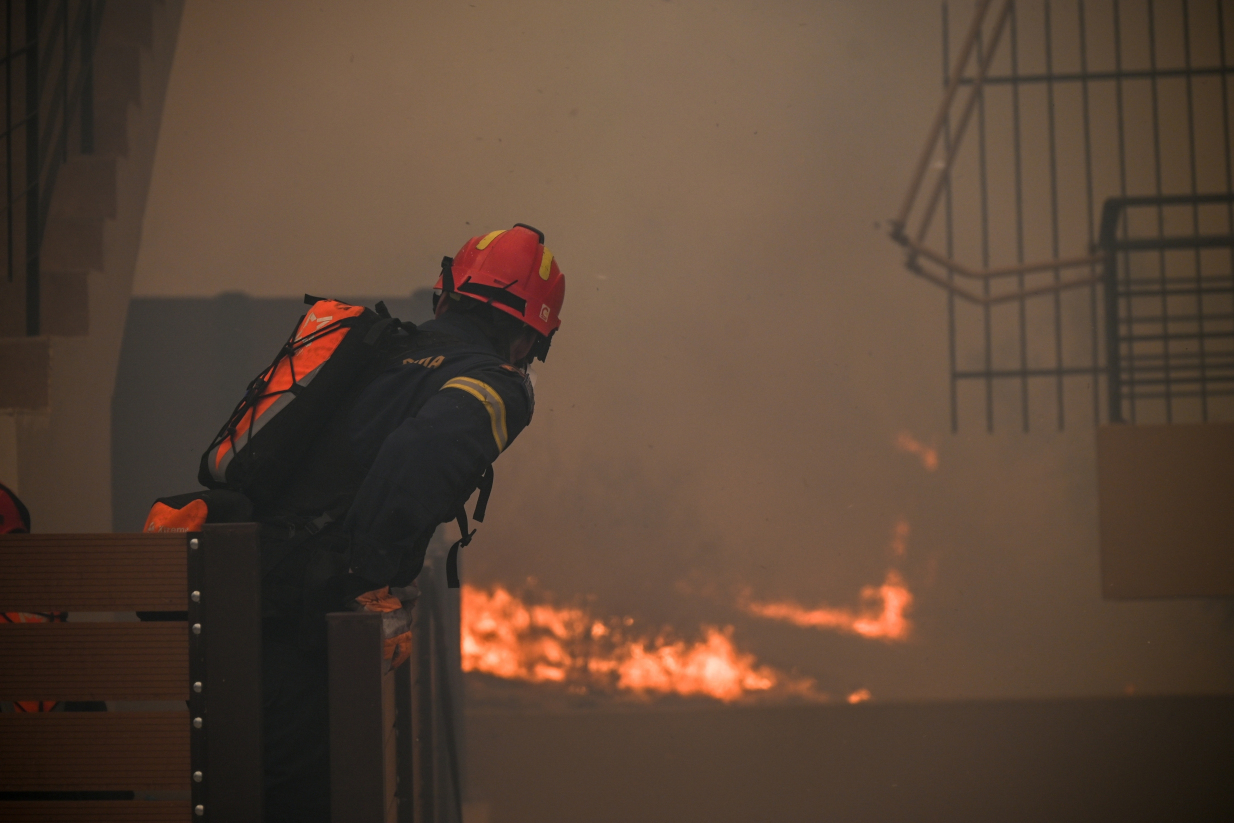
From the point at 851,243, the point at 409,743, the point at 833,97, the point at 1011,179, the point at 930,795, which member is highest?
the point at 833,97

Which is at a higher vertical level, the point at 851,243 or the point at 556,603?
the point at 851,243

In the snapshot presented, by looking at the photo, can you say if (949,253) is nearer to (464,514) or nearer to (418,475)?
(464,514)

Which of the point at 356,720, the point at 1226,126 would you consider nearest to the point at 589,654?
the point at 356,720

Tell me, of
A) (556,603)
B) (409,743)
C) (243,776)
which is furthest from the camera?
(556,603)

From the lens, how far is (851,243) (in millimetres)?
2713

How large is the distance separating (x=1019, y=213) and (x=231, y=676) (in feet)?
8.55

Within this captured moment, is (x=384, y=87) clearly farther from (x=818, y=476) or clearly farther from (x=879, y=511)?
(x=879, y=511)

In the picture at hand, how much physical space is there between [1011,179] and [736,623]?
169 cm

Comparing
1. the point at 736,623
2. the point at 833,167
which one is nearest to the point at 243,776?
the point at 736,623

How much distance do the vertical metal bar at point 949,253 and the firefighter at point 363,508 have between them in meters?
1.65

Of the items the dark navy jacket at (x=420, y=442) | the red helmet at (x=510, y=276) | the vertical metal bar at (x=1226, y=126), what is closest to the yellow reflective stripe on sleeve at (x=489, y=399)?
the dark navy jacket at (x=420, y=442)

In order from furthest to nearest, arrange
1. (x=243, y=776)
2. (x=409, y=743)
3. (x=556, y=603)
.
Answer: (x=556, y=603) → (x=409, y=743) → (x=243, y=776)

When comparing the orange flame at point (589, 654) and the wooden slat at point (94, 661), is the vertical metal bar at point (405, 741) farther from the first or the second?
the orange flame at point (589, 654)

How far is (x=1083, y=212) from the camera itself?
2.75m
